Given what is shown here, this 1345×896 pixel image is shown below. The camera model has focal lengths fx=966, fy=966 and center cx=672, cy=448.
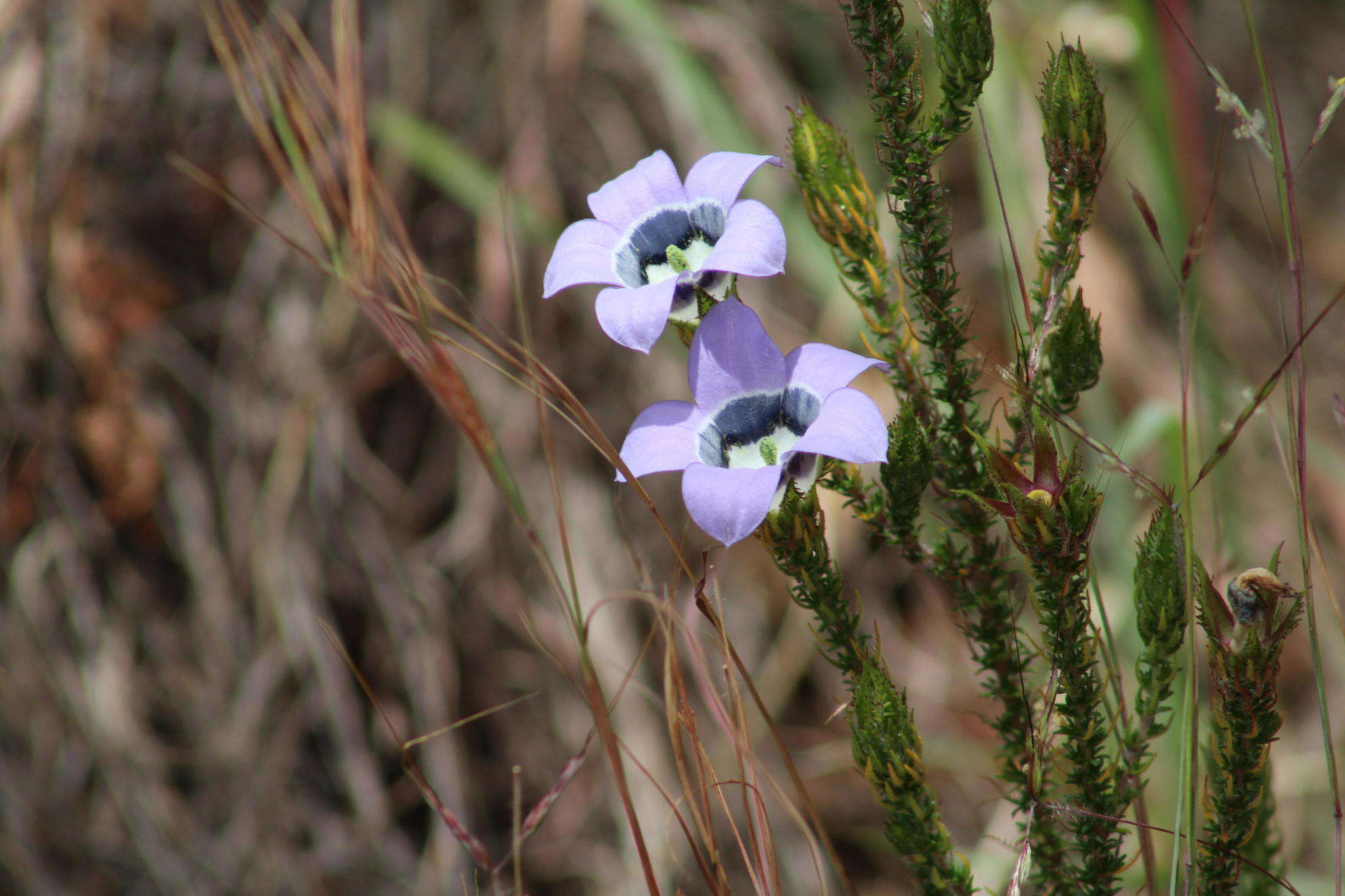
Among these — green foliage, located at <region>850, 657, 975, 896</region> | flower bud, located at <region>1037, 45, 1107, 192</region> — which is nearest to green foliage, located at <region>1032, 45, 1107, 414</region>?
flower bud, located at <region>1037, 45, 1107, 192</region>

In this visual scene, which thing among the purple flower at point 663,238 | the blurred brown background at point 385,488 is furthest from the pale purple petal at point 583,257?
the blurred brown background at point 385,488

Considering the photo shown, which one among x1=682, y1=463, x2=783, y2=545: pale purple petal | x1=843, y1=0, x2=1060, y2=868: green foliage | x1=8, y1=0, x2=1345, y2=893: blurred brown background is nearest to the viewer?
x1=682, y1=463, x2=783, y2=545: pale purple petal

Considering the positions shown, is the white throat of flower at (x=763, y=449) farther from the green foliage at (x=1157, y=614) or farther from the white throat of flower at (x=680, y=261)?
the green foliage at (x=1157, y=614)

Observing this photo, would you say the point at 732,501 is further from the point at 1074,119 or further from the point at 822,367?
the point at 1074,119

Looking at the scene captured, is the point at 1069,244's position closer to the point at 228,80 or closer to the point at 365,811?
the point at 365,811

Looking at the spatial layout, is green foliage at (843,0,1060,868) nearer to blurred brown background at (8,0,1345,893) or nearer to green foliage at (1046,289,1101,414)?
green foliage at (1046,289,1101,414)

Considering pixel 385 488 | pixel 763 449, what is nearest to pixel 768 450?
pixel 763 449
